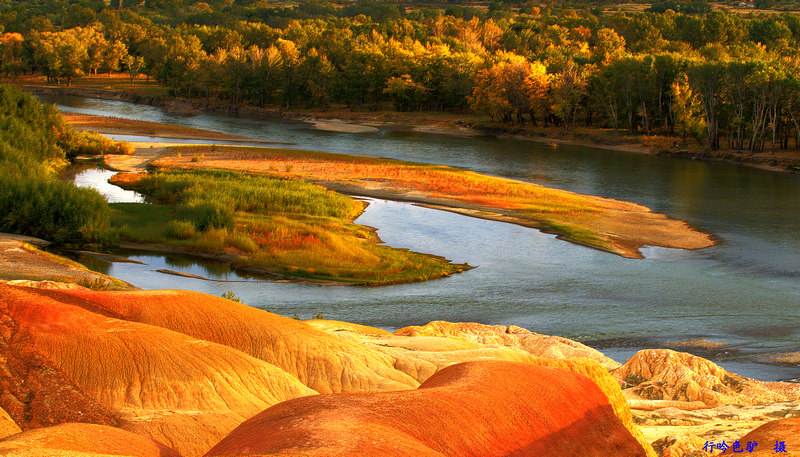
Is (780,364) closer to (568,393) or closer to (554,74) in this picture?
(568,393)

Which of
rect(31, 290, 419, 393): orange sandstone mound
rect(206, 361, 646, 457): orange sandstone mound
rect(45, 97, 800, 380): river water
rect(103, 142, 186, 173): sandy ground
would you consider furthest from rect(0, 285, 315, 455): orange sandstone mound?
rect(103, 142, 186, 173): sandy ground

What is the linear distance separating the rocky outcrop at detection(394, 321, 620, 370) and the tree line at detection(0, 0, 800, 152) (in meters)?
70.7

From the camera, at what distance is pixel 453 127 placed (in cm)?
12056

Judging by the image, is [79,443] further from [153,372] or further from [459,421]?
[459,421]

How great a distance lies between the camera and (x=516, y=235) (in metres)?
48.9

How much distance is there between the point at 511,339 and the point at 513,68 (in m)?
100.0

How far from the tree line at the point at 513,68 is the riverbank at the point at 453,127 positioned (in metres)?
2.95

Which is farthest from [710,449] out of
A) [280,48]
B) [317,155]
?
[280,48]

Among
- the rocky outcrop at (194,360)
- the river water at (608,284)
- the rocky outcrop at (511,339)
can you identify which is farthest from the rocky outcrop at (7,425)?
the river water at (608,284)

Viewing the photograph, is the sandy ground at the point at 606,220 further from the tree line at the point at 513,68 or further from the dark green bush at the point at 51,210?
the tree line at the point at 513,68

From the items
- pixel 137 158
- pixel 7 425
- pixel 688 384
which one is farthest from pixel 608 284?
pixel 137 158

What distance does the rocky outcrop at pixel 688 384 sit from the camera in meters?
17.0

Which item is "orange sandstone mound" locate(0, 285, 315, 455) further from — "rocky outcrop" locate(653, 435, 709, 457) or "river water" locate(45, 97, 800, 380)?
"river water" locate(45, 97, 800, 380)

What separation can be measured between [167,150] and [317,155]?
1583cm
